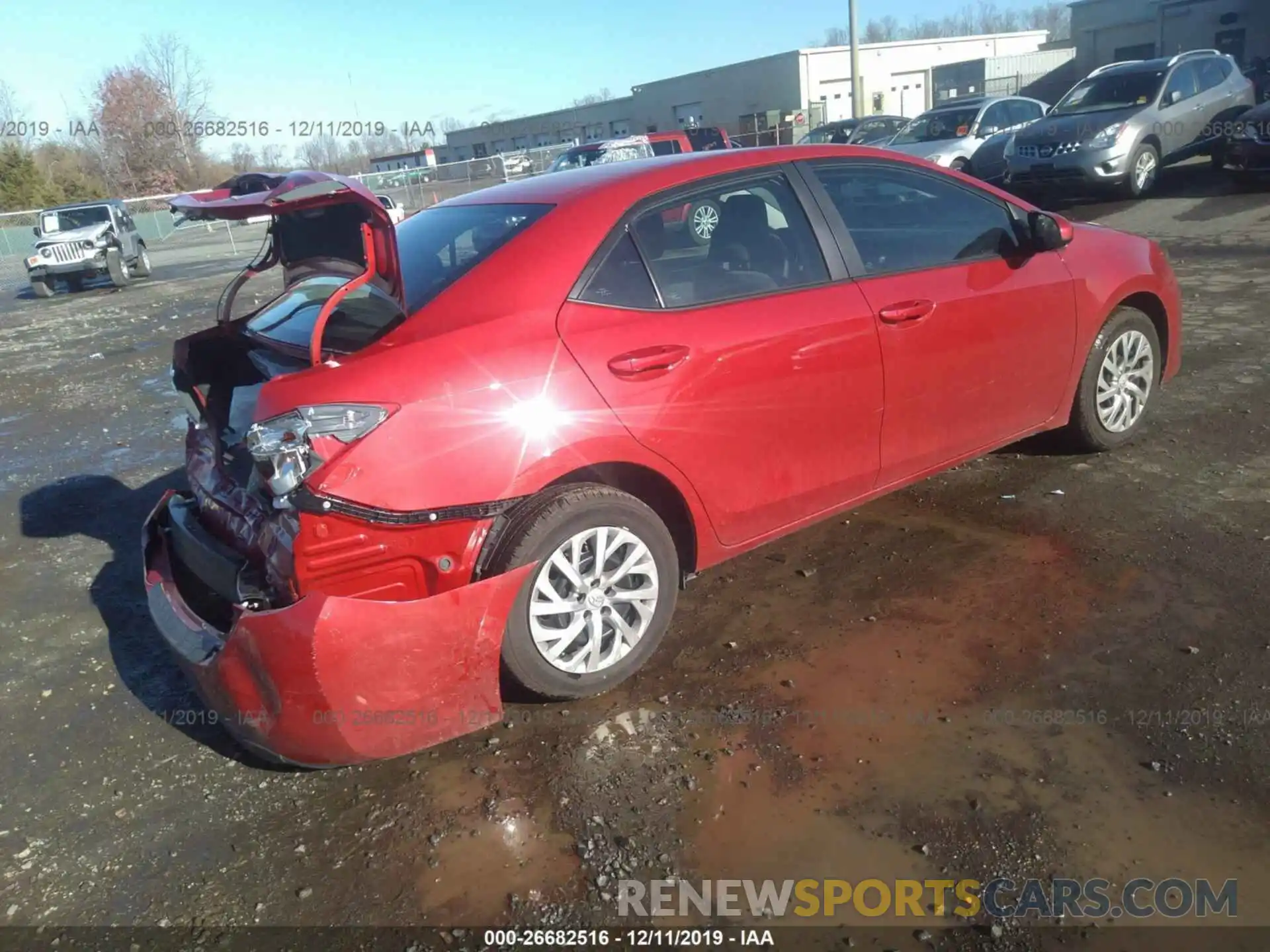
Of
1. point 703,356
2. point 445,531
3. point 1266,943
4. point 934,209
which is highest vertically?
point 934,209

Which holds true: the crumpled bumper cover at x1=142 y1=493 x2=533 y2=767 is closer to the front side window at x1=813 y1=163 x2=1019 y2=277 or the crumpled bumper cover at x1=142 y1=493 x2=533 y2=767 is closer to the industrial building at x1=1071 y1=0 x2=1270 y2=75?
the front side window at x1=813 y1=163 x2=1019 y2=277

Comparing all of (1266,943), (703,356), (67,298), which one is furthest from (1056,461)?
(67,298)

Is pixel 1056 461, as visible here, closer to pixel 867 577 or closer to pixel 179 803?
pixel 867 577

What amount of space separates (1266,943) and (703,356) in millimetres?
2157

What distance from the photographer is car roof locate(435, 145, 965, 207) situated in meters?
3.35

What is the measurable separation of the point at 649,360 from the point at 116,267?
20092 mm

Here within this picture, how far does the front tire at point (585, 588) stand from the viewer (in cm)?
292

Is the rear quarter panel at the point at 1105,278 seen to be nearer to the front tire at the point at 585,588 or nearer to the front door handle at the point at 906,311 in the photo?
the front door handle at the point at 906,311

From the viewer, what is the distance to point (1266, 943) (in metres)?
2.10

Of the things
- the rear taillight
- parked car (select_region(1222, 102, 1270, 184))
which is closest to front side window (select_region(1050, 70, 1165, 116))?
parked car (select_region(1222, 102, 1270, 184))

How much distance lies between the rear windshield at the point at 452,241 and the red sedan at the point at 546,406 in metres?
0.02

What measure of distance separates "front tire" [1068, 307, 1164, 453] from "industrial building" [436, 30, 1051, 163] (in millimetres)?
39360

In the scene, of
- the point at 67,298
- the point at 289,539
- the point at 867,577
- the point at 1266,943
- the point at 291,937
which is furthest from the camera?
the point at 67,298

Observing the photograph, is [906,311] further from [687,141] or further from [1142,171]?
[687,141]
